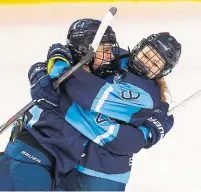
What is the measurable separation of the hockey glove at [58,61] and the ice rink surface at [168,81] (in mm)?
664

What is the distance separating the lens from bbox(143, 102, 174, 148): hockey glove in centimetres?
162

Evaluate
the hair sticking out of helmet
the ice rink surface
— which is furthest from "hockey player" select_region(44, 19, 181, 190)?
the ice rink surface

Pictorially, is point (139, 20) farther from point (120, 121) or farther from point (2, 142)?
point (120, 121)

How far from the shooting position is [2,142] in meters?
2.22

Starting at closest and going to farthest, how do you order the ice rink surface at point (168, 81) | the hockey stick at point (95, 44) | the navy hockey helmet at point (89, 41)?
1. the hockey stick at point (95, 44)
2. the navy hockey helmet at point (89, 41)
3. the ice rink surface at point (168, 81)

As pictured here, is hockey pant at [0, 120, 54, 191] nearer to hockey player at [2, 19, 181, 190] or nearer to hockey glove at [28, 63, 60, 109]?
hockey player at [2, 19, 181, 190]

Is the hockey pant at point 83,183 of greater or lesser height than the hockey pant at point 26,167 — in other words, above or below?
below

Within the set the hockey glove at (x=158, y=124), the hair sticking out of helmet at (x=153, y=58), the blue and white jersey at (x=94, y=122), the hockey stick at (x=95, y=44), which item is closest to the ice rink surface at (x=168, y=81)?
the hockey glove at (x=158, y=124)

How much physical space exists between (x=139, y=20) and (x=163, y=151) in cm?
130

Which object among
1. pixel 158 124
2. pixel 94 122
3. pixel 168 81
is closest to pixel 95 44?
pixel 94 122

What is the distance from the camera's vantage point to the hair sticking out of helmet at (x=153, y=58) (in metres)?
1.54

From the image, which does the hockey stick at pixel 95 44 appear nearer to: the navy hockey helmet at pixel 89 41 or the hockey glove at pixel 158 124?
the navy hockey helmet at pixel 89 41

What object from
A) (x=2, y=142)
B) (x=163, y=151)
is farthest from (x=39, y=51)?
(x=163, y=151)

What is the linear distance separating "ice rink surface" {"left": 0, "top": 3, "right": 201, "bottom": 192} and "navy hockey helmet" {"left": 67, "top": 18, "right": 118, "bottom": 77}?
0.60 metres
